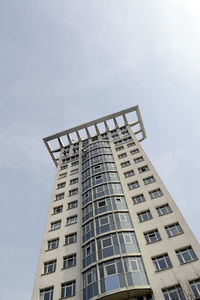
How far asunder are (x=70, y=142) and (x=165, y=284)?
35.0 meters

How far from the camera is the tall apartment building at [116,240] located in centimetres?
1923

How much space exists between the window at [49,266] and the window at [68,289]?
2209 millimetres

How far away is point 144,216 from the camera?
26000 millimetres

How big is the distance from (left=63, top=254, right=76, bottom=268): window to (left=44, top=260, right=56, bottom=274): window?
1.07 metres

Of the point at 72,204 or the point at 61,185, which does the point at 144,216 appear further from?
the point at 61,185

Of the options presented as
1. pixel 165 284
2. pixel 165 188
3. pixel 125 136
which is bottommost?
pixel 165 284

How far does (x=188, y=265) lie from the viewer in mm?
19719

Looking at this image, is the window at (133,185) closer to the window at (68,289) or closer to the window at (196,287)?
the window at (68,289)

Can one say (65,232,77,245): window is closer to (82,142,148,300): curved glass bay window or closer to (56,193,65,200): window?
(82,142,148,300): curved glass bay window

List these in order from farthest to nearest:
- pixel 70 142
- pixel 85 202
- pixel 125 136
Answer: pixel 70 142 → pixel 125 136 → pixel 85 202

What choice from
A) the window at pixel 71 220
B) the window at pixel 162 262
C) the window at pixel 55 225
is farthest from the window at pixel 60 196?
the window at pixel 162 262

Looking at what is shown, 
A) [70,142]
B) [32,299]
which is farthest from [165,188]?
[70,142]

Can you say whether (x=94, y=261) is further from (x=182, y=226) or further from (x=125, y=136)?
(x=125, y=136)

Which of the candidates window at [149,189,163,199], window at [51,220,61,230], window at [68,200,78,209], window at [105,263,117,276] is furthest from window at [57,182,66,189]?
window at [105,263,117,276]
